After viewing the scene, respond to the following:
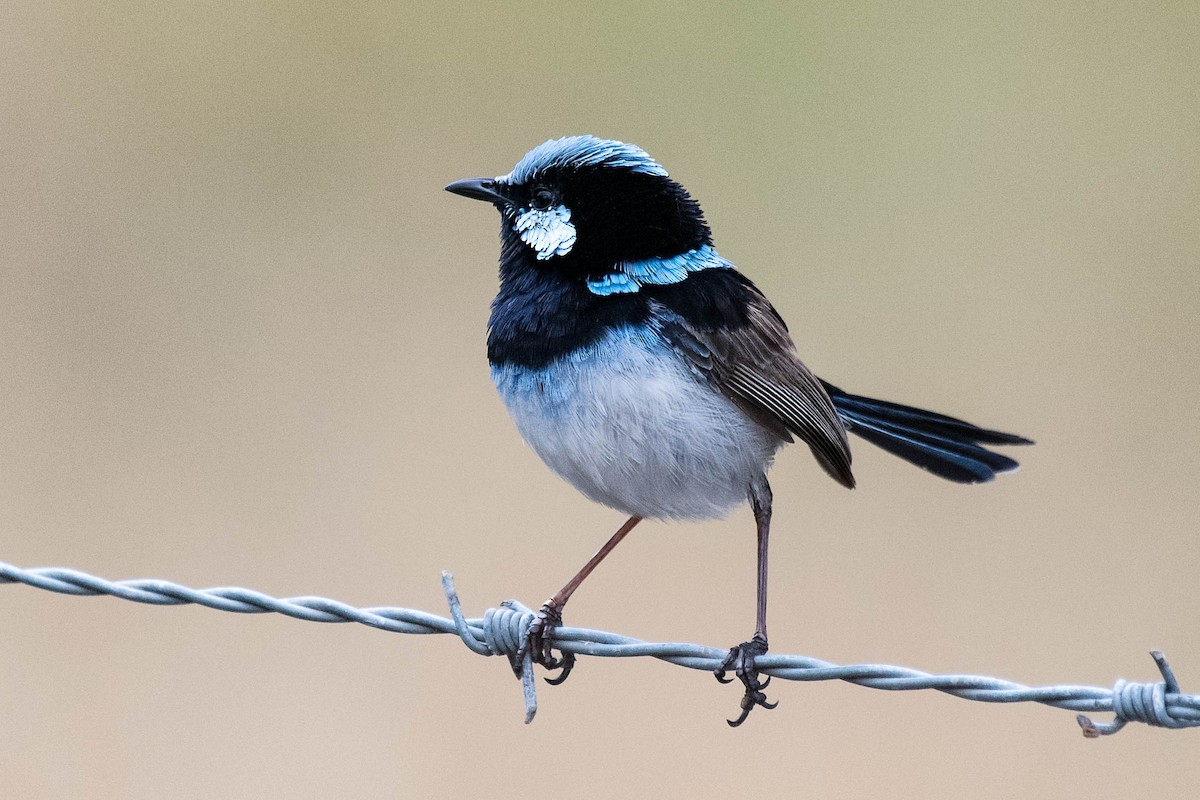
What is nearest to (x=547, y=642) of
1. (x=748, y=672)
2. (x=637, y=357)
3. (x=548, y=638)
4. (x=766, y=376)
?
(x=548, y=638)

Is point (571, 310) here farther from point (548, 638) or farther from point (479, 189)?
point (548, 638)

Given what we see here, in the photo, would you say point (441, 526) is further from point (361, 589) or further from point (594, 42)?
point (594, 42)

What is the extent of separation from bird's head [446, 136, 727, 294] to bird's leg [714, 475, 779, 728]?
Result: 679 mm

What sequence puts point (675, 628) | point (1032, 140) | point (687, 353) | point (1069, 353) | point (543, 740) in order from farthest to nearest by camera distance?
point (1032, 140) → point (1069, 353) → point (675, 628) → point (543, 740) → point (687, 353)

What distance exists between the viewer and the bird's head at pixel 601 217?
12.2 ft

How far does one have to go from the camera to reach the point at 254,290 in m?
7.38

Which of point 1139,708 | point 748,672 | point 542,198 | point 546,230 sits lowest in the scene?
point 1139,708

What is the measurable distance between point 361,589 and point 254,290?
2062 mm

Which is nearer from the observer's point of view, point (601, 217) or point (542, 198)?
point (601, 217)

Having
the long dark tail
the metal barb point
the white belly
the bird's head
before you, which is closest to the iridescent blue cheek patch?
the bird's head

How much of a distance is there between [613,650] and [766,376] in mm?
1063

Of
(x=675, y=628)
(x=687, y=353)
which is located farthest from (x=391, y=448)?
(x=687, y=353)

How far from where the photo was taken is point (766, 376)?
12.2 feet

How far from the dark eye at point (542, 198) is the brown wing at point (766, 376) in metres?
0.55
